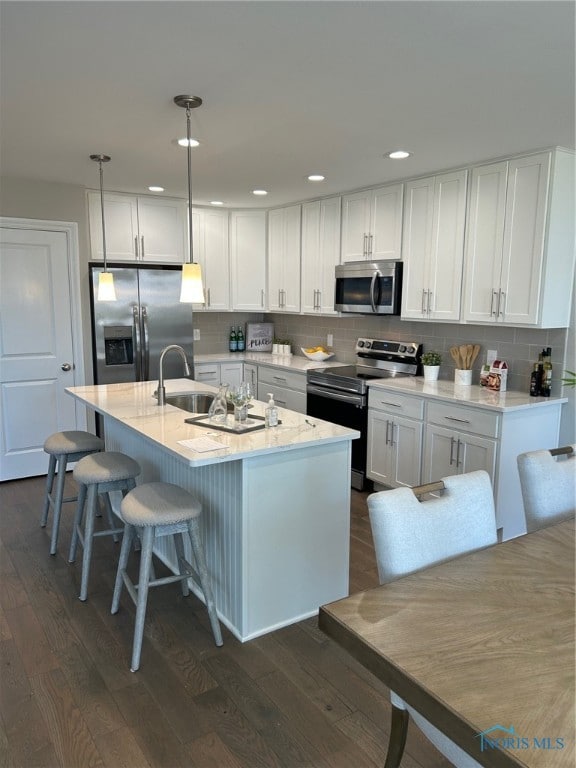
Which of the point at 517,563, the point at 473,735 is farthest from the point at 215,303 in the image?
the point at 473,735

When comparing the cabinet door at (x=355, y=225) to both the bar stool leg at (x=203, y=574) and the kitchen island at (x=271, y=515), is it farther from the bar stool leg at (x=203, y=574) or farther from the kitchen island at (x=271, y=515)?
the bar stool leg at (x=203, y=574)

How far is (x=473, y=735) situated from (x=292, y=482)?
156 cm

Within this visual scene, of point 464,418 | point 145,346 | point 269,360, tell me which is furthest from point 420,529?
point 269,360

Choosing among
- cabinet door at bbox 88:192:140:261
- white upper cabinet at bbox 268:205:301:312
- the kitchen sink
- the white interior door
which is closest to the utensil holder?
the kitchen sink

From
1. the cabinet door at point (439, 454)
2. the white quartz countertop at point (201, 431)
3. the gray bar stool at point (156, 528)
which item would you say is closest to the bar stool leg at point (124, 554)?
the gray bar stool at point (156, 528)

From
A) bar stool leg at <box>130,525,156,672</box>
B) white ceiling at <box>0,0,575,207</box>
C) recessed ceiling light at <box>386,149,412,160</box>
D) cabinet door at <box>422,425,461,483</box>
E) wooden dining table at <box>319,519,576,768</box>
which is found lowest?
bar stool leg at <box>130,525,156,672</box>

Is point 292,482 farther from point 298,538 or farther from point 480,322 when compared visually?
point 480,322

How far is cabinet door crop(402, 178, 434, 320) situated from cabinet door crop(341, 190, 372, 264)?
1.37 ft

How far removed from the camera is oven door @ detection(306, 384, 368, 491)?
13.9ft

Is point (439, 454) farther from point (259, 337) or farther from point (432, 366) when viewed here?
point (259, 337)

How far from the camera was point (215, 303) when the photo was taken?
5.56 m

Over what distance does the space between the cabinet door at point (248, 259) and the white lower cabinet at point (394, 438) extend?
6.82 ft

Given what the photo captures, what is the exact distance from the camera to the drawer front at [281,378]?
4.81 m

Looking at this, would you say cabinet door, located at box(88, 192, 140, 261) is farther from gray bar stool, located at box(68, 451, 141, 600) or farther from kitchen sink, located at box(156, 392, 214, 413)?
gray bar stool, located at box(68, 451, 141, 600)
